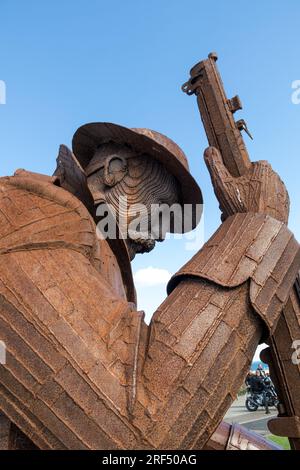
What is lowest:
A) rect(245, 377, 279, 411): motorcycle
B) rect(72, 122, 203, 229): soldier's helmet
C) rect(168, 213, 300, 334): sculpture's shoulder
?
rect(245, 377, 279, 411): motorcycle

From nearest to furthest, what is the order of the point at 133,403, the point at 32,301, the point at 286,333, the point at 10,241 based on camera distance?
the point at 133,403 → the point at 32,301 → the point at 10,241 → the point at 286,333

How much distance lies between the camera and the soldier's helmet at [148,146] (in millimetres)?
2100

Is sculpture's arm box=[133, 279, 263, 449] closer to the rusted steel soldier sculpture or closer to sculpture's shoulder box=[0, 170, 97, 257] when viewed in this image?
the rusted steel soldier sculpture

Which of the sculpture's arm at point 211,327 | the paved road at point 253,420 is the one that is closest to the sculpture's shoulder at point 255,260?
the sculpture's arm at point 211,327

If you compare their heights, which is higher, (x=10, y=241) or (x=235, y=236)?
(x=10, y=241)

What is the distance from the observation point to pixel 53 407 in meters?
1.24

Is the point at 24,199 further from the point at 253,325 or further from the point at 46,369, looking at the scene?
the point at 253,325

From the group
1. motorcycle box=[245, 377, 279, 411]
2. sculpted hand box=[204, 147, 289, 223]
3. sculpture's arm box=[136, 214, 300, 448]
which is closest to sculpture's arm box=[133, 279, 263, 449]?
sculpture's arm box=[136, 214, 300, 448]

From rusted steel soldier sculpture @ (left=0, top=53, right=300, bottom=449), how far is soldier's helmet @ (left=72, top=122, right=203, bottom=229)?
0.40 meters

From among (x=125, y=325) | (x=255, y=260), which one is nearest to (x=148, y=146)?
(x=255, y=260)

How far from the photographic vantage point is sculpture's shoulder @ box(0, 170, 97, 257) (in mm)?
1523

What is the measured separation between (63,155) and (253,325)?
144 cm

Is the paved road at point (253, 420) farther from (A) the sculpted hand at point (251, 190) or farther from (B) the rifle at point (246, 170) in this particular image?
(A) the sculpted hand at point (251, 190)

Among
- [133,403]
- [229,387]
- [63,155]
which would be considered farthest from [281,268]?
[63,155]
